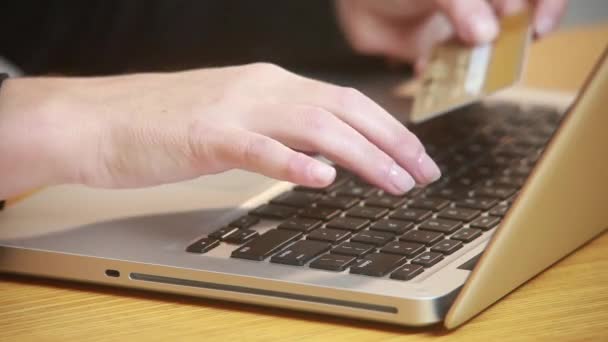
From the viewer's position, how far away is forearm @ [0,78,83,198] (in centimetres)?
73

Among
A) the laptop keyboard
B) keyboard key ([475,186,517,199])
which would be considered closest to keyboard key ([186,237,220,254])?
the laptop keyboard

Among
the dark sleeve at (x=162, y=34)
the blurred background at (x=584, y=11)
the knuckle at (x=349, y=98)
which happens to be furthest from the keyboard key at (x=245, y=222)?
the blurred background at (x=584, y=11)

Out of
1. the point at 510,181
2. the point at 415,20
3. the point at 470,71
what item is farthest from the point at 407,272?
the point at 415,20

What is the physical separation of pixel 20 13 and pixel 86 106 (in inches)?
34.8

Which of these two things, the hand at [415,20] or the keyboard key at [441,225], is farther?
the hand at [415,20]

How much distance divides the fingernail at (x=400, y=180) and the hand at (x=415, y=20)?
41 cm

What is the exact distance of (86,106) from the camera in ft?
2.47

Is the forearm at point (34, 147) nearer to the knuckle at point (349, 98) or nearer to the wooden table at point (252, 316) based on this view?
the wooden table at point (252, 316)

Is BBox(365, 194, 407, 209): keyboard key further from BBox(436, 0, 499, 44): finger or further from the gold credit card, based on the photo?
BBox(436, 0, 499, 44): finger

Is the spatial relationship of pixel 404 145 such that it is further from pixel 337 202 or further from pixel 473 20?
pixel 473 20

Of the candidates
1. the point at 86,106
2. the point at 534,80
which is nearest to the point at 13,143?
the point at 86,106

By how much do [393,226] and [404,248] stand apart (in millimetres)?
51

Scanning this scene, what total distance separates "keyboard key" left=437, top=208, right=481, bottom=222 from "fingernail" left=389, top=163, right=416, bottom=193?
0.04 m

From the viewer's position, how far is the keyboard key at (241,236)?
0.66 m
